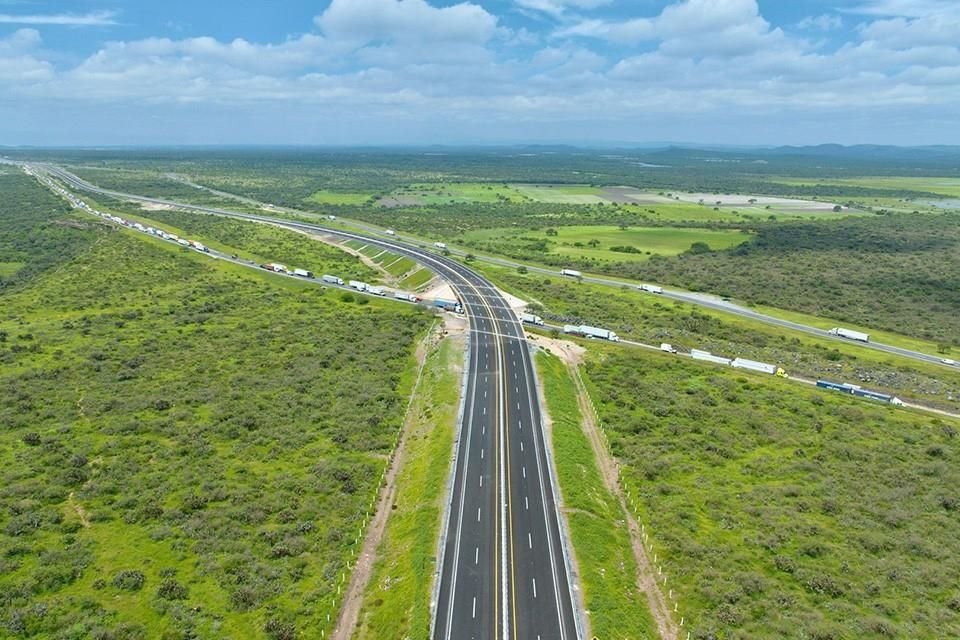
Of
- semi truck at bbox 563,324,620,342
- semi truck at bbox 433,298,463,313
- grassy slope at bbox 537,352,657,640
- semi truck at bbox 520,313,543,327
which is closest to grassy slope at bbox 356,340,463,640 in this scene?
grassy slope at bbox 537,352,657,640

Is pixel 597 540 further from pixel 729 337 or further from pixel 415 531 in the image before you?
pixel 729 337

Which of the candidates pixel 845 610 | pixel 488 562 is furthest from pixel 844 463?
pixel 488 562

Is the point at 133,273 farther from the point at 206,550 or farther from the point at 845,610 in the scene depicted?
the point at 845,610

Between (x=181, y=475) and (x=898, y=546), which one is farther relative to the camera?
(x=181, y=475)

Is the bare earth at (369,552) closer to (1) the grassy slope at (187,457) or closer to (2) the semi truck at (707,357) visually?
(1) the grassy slope at (187,457)

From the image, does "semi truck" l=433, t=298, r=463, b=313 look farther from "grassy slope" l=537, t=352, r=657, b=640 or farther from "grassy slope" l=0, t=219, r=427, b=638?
"grassy slope" l=537, t=352, r=657, b=640

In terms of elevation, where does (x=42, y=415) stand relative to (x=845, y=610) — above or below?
above
